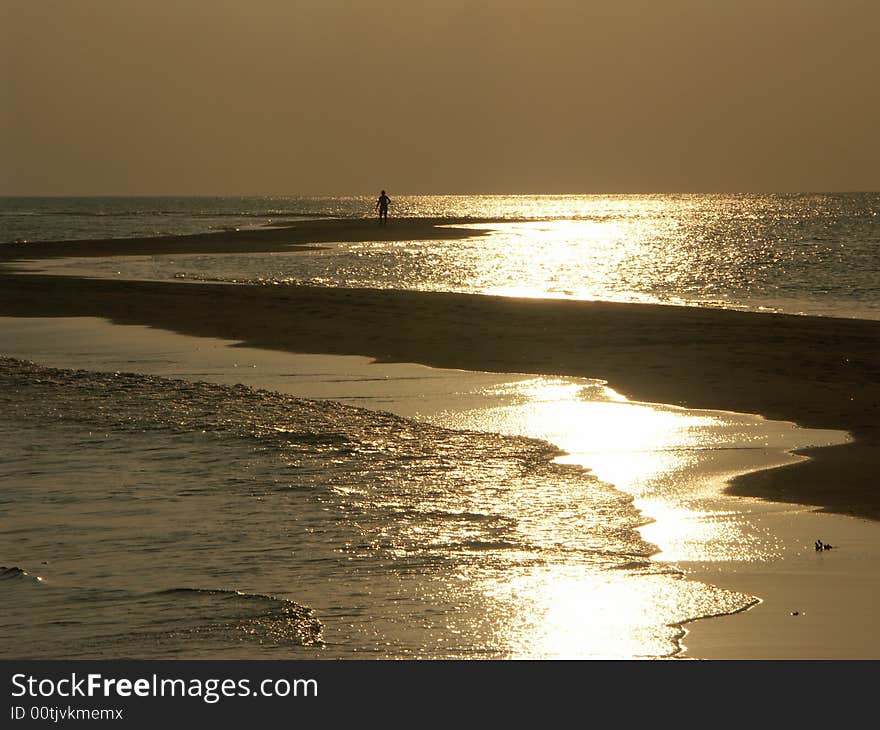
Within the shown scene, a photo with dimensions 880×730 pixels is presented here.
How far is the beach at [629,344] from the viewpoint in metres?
11.6

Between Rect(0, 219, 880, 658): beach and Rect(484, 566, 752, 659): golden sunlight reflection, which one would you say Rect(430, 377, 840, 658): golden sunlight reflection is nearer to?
Rect(484, 566, 752, 659): golden sunlight reflection

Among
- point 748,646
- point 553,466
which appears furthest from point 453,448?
point 748,646

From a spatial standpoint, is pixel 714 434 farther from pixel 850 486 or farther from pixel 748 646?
pixel 748 646

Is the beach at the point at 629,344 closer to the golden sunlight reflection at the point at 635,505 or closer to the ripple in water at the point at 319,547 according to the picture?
the golden sunlight reflection at the point at 635,505

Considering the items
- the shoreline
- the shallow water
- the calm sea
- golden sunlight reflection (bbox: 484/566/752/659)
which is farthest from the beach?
the calm sea

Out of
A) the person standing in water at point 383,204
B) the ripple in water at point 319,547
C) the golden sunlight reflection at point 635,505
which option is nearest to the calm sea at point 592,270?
the person standing in water at point 383,204

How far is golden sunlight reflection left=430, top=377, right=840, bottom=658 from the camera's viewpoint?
7.89 metres

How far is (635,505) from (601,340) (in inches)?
482

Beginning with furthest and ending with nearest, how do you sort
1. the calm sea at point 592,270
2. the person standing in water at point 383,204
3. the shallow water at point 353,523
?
the person standing in water at point 383,204, the calm sea at point 592,270, the shallow water at point 353,523

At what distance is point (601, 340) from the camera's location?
23141 millimetres

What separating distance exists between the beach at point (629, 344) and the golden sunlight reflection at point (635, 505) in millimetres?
307

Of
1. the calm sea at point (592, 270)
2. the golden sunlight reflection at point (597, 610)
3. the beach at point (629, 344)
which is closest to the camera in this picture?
the golden sunlight reflection at point (597, 610)

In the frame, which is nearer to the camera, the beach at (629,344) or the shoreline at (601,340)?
the beach at (629,344)

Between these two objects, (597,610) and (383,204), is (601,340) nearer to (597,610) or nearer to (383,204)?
(597,610)
